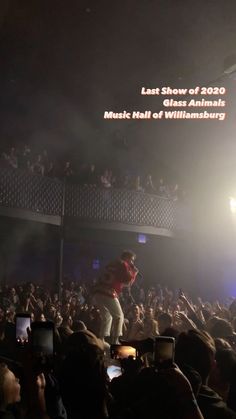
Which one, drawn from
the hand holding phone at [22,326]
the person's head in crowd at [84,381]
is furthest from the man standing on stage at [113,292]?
the person's head in crowd at [84,381]

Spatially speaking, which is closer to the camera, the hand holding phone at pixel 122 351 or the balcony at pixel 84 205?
the hand holding phone at pixel 122 351

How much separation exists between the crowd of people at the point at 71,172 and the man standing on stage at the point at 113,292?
6357mm

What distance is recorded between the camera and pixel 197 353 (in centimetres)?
369

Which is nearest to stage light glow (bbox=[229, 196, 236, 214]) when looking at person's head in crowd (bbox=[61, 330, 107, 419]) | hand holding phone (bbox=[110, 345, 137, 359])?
hand holding phone (bbox=[110, 345, 137, 359])

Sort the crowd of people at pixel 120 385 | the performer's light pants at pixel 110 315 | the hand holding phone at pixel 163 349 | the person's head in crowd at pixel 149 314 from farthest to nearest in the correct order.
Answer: the performer's light pants at pixel 110 315 → the person's head in crowd at pixel 149 314 → the hand holding phone at pixel 163 349 → the crowd of people at pixel 120 385

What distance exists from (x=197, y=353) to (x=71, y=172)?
13692 mm

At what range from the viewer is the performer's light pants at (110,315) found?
29.9ft

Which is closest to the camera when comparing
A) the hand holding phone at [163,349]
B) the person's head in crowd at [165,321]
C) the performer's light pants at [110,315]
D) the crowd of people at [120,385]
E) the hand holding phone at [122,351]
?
the crowd of people at [120,385]

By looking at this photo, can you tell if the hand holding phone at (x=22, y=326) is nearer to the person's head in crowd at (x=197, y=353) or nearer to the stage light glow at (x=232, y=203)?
the person's head in crowd at (x=197, y=353)

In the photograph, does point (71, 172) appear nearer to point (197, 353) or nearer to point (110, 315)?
point (110, 315)

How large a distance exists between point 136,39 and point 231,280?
10.1m

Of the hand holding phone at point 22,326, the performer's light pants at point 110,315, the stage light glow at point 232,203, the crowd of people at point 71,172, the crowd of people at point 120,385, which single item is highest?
the crowd of people at point 71,172

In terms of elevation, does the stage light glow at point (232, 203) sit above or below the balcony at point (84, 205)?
above

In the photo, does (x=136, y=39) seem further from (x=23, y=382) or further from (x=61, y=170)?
(x=23, y=382)
